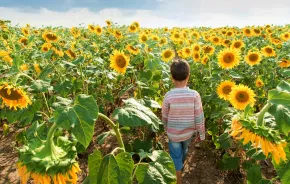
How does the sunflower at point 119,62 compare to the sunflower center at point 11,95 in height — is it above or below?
above

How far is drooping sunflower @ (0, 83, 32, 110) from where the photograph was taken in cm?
200

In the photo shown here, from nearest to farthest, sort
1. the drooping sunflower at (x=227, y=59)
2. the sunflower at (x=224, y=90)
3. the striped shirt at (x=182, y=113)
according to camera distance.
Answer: the striped shirt at (x=182, y=113) < the sunflower at (x=224, y=90) < the drooping sunflower at (x=227, y=59)

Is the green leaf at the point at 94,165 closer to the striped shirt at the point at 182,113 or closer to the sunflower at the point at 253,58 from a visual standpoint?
the striped shirt at the point at 182,113

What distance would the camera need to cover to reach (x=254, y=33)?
7.08 meters

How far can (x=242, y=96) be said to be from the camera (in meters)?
2.89

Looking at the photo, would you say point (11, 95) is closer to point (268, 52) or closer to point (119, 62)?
point (119, 62)

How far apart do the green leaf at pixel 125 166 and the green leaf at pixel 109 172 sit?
2 centimetres

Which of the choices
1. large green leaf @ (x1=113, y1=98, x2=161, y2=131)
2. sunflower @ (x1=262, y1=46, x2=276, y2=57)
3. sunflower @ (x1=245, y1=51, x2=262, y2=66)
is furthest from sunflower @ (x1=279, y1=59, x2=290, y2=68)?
large green leaf @ (x1=113, y1=98, x2=161, y2=131)

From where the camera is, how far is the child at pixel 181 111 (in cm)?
253

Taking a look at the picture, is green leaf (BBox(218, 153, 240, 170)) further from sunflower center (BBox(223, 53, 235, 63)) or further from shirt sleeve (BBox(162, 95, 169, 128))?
sunflower center (BBox(223, 53, 235, 63))

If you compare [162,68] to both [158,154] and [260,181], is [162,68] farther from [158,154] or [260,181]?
[158,154]

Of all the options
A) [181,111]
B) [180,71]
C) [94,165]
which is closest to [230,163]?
[181,111]

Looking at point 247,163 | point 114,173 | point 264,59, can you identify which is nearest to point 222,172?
point 247,163

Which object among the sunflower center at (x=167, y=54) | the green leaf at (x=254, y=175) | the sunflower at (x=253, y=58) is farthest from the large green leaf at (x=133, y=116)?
the sunflower center at (x=167, y=54)
